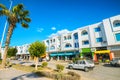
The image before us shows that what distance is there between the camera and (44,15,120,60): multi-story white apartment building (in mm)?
28469

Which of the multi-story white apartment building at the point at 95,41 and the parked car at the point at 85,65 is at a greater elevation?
the multi-story white apartment building at the point at 95,41

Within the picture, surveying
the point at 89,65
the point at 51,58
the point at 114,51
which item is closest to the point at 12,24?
the point at 89,65

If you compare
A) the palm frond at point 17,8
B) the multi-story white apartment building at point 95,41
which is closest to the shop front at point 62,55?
the multi-story white apartment building at point 95,41

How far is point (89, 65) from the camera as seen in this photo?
659 inches

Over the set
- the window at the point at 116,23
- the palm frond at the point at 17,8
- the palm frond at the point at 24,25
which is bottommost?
the palm frond at the point at 24,25

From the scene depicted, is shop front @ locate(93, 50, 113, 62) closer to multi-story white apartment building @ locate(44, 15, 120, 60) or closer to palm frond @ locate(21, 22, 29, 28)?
multi-story white apartment building @ locate(44, 15, 120, 60)

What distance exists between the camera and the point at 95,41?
32.6 m

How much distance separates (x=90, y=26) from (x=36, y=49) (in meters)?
20.1

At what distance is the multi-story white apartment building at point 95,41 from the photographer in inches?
1121

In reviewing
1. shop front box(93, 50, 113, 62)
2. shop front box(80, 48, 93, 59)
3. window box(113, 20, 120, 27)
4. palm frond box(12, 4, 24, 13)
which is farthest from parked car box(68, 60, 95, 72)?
shop front box(80, 48, 93, 59)

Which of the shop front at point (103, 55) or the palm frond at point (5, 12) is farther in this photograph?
the shop front at point (103, 55)

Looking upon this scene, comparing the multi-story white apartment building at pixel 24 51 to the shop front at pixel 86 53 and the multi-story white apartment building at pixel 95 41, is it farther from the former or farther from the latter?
the shop front at pixel 86 53

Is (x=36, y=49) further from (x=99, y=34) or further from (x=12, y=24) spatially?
(x=99, y=34)

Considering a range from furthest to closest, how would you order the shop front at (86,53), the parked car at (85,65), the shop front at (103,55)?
the shop front at (86,53), the shop front at (103,55), the parked car at (85,65)
